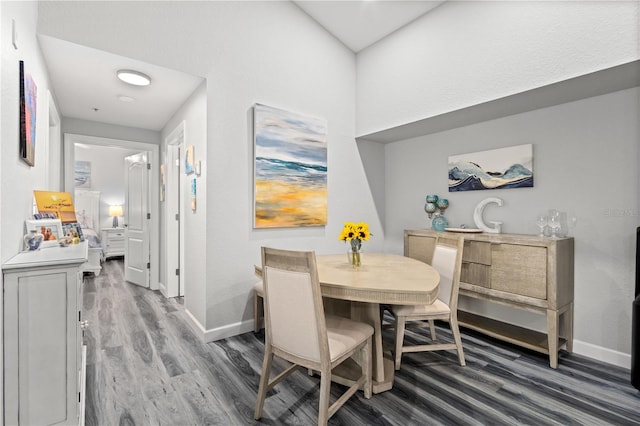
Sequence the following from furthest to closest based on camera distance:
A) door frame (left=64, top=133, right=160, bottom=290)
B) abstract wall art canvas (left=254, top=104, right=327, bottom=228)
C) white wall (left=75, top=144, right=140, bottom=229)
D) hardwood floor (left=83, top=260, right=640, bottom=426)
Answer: white wall (left=75, top=144, right=140, bottom=229) → door frame (left=64, top=133, right=160, bottom=290) → abstract wall art canvas (left=254, top=104, right=327, bottom=228) → hardwood floor (left=83, top=260, right=640, bottom=426)

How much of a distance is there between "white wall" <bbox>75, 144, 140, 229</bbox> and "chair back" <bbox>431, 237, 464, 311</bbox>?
7.33m

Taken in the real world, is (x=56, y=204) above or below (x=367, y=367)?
above

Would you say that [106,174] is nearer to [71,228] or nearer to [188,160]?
[188,160]

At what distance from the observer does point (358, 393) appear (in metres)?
1.98

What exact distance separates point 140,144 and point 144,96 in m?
1.33

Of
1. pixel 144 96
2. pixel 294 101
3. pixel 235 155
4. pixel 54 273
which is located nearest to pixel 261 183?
pixel 235 155

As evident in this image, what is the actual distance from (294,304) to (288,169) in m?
1.92

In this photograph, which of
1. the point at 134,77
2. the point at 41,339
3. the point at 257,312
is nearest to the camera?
the point at 41,339

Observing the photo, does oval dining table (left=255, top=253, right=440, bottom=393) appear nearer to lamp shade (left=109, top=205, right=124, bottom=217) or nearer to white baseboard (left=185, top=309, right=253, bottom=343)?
white baseboard (left=185, top=309, right=253, bottom=343)

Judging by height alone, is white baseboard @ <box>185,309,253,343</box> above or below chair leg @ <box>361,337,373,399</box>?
below

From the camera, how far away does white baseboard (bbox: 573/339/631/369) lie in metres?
2.36

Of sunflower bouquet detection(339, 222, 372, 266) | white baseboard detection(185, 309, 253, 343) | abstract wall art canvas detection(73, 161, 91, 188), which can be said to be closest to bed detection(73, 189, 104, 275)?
abstract wall art canvas detection(73, 161, 91, 188)

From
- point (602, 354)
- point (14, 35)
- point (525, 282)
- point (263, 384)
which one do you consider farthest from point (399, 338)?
point (14, 35)

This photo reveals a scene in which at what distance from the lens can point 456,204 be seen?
11.4 feet
